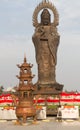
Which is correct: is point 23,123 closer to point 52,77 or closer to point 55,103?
point 55,103

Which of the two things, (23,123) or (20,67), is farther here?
(20,67)

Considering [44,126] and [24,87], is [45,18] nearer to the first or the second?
[24,87]

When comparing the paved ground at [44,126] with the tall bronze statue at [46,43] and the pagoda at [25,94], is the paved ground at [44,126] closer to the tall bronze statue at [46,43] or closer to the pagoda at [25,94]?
the pagoda at [25,94]

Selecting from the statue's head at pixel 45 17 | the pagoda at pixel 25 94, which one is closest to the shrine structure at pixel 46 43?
the statue's head at pixel 45 17

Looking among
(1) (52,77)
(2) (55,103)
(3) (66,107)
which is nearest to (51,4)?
(1) (52,77)

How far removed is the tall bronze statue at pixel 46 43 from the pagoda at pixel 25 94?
401 inches

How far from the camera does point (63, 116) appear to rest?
1526 centimetres

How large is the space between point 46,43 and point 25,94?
11.2m

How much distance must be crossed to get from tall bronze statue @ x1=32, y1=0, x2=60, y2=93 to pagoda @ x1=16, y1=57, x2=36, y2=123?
1018cm

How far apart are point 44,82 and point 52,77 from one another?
787mm

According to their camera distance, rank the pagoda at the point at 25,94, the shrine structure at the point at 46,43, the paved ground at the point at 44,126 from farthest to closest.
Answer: the shrine structure at the point at 46,43 < the pagoda at the point at 25,94 < the paved ground at the point at 44,126

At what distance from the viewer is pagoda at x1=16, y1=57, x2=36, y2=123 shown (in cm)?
1381

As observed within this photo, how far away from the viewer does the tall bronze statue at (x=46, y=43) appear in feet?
81.8

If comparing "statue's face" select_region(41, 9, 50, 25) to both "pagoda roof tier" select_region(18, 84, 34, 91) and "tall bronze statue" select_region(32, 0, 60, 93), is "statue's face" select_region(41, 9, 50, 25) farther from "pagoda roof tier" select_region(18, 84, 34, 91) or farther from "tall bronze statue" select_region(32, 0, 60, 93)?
"pagoda roof tier" select_region(18, 84, 34, 91)
